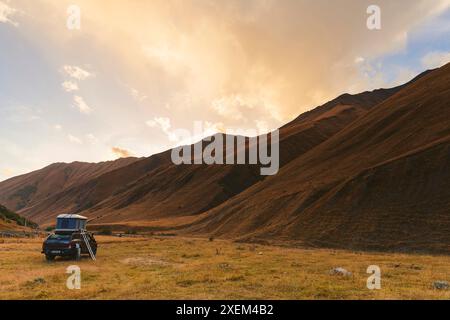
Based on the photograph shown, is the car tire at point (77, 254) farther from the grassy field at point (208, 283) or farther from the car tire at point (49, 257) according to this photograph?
the grassy field at point (208, 283)

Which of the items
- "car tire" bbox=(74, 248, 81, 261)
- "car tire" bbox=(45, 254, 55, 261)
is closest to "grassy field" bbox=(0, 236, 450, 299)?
"car tire" bbox=(45, 254, 55, 261)

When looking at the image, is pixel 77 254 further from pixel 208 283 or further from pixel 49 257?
pixel 208 283

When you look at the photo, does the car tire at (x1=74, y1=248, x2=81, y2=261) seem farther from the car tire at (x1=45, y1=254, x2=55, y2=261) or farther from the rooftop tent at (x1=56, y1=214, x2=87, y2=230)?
the rooftop tent at (x1=56, y1=214, x2=87, y2=230)

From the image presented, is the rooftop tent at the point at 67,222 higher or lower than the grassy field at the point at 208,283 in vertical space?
higher

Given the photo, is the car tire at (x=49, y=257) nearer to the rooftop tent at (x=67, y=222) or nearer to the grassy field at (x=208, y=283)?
the grassy field at (x=208, y=283)

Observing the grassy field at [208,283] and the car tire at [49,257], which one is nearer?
the grassy field at [208,283]

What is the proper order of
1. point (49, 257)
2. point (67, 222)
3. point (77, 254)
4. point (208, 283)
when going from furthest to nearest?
point (67, 222) < point (77, 254) < point (49, 257) < point (208, 283)

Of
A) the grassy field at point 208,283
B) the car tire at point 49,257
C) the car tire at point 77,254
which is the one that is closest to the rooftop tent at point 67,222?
the car tire at point 77,254

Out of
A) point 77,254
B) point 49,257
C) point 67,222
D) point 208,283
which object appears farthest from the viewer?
point 67,222

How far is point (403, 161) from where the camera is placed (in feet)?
172

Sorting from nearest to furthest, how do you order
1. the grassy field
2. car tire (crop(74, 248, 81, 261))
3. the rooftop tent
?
the grassy field < car tire (crop(74, 248, 81, 261)) < the rooftop tent

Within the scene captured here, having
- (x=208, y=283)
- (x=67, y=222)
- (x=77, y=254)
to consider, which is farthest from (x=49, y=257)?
(x=208, y=283)

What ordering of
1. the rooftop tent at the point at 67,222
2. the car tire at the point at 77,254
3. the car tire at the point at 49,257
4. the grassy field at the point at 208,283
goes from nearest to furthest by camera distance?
1. the grassy field at the point at 208,283
2. the car tire at the point at 49,257
3. the car tire at the point at 77,254
4. the rooftop tent at the point at 67,222

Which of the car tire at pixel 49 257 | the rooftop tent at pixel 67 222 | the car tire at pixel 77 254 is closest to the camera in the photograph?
the car tire at pixel 49 257
